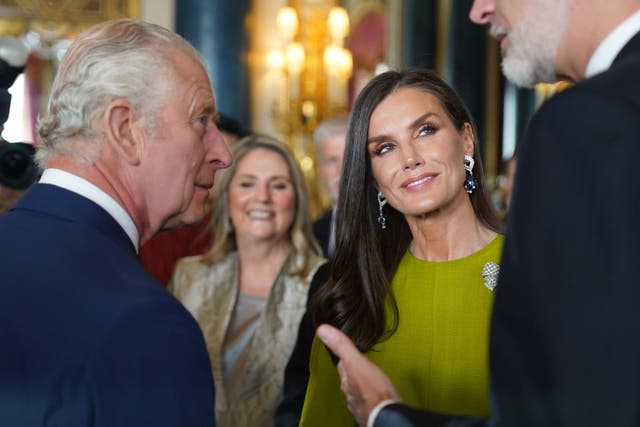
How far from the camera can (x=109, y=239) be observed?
1.57 meters

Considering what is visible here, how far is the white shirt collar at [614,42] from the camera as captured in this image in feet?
4.54

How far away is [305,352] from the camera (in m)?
2.76

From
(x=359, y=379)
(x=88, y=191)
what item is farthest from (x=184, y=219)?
(x=359, y=379)

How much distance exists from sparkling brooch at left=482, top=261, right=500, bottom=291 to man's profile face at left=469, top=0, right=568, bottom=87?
850 millimetres

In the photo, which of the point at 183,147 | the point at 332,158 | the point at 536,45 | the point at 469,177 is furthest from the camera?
the point at 332,158

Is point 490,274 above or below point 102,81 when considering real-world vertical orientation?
below

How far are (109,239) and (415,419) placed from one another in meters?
0.61

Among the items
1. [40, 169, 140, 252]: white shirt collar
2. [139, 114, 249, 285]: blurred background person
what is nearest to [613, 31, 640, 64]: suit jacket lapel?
[40, 169, 140, 252]: white shirt collar

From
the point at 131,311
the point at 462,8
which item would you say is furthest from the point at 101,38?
the point at 462,8

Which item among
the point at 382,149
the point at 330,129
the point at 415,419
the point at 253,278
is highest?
the point at 330,129

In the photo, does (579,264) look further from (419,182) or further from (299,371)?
(299,371)

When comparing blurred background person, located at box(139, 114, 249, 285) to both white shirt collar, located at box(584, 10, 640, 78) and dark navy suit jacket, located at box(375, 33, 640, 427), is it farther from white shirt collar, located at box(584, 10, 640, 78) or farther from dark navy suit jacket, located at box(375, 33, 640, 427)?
dark navy suit jacket, located at box(375, 33, 640, 427)

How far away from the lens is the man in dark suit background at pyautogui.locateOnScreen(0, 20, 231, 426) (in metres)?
1.38

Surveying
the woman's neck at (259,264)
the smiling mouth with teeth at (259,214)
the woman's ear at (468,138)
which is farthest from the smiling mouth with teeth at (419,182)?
the smiling mouth with teeth at (259,214)
